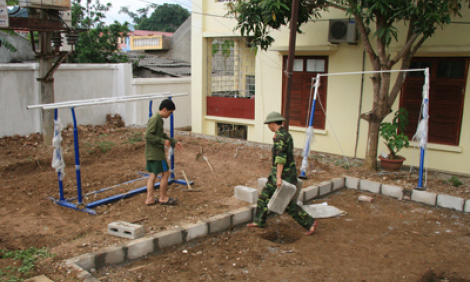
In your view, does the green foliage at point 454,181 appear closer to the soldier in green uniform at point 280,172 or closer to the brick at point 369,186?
the brick at point 369,186

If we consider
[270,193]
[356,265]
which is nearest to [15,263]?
[270,193]

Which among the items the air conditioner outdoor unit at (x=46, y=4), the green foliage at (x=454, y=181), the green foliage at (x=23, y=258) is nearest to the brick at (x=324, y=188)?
the green foliage at (x=454, y=181)

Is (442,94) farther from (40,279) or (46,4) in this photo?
(46,4)

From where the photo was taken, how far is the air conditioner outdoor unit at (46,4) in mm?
8779

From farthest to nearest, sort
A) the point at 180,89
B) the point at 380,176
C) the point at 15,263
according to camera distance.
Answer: the point at 180,89, the point at 380,176, the point at 15,263

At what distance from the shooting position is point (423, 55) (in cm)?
893

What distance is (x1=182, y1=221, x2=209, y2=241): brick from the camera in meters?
5.11

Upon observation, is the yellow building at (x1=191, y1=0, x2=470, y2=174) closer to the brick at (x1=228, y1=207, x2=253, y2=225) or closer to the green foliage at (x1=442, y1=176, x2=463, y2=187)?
the green foliage at (x1=442, y1=176, x2=463, y2=187)

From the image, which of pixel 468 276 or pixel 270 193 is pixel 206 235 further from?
pixel 468 276

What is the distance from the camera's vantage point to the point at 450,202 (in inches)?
260

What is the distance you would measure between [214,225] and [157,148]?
152 centimetres

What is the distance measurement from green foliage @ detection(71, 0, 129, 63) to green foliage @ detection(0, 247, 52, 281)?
11.2m

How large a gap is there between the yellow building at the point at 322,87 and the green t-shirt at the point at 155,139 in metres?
5.13

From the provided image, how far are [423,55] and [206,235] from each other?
22.2 ft
